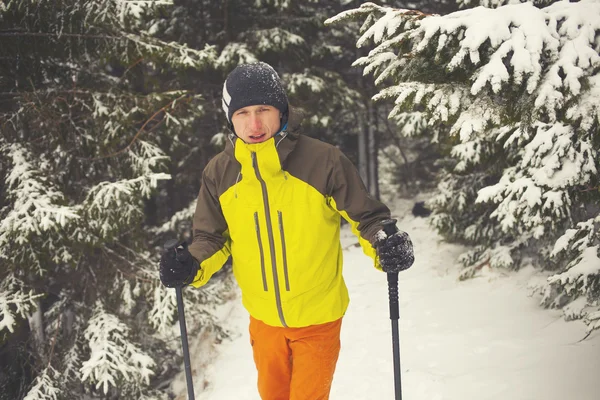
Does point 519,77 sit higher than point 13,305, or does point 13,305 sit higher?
point 519,77

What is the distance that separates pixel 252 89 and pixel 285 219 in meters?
0.79

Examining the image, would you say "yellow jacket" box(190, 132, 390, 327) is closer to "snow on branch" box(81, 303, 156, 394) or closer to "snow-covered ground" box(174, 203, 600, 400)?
"snow-covered ground" box(174, 203, 600, 400)

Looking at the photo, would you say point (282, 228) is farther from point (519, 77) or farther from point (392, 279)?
point (519, 77)

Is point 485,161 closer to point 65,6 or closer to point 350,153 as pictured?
point 65,6

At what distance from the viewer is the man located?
2.48 meters

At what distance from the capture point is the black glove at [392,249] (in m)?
2.27

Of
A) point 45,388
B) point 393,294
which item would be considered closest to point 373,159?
point 45,388

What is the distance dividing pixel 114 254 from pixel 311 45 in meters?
7.23

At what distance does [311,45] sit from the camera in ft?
36.2

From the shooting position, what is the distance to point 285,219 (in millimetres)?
2537

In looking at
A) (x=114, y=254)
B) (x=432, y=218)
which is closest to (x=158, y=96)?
(x=114, y=254)

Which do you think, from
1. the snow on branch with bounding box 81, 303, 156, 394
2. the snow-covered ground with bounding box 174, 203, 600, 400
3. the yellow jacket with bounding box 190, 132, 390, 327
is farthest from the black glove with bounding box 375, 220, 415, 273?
the snow on branch with bounding box 81, 303, 156, 394

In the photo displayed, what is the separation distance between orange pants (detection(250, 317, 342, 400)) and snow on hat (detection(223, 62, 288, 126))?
4.70 feet

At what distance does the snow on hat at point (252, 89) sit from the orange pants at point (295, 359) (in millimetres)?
1434
